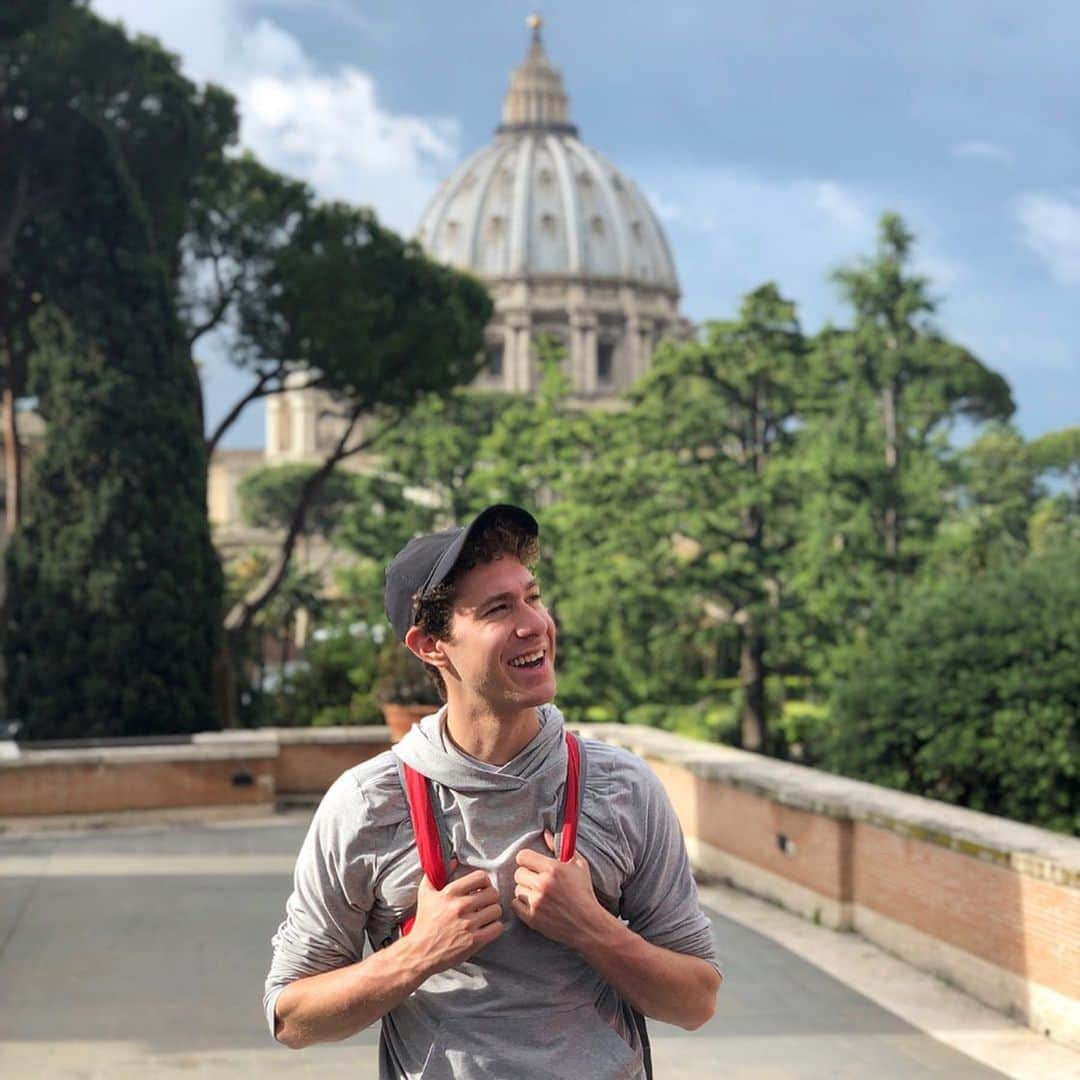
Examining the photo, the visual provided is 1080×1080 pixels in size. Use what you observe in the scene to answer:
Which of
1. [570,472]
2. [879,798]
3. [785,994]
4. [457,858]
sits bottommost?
[785,994]

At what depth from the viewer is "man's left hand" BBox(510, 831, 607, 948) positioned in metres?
2.16

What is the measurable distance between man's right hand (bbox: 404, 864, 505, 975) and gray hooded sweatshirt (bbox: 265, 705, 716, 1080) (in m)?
0.07

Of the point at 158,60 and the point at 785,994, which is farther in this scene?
the point at 158,60

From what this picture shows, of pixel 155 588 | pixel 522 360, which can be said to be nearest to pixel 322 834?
pixel 155 588

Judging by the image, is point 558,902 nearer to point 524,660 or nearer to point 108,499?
point 524,660

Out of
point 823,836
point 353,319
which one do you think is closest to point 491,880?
point 823,836

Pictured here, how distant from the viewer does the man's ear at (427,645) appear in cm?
237

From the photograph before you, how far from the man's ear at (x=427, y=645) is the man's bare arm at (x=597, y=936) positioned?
29cm

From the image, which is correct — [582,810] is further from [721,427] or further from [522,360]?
[522,360]

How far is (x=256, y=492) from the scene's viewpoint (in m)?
73.8

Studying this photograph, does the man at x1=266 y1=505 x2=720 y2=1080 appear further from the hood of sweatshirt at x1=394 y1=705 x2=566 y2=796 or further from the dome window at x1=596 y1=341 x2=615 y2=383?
the dome window at x1=596 y1=341 x2=615 y2=383

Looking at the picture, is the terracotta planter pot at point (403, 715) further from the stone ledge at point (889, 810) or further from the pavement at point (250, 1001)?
the pavement at point (250, 1001)

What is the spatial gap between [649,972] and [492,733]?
368mm

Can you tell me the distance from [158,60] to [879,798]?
1413 centimetres
